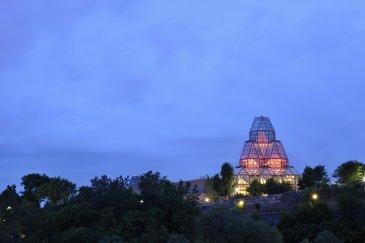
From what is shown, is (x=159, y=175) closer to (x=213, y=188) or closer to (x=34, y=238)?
(x=34, y=238)

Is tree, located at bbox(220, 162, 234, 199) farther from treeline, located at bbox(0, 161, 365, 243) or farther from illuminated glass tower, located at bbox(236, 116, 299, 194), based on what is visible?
treeline, located at bbox(0, 161, 365, 243)

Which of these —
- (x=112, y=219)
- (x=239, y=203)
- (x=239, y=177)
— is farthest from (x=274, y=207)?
(x=239, y=177)

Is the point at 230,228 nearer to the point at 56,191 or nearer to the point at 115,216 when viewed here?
the point at 115,216

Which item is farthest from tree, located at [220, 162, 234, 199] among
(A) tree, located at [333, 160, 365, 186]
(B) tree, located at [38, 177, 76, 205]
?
(B) tree, located at [38, 177, 76, 205]

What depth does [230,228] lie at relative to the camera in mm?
24969

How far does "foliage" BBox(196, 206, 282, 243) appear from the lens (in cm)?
2469

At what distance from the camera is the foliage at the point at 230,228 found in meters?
24.7

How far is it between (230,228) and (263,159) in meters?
82.0

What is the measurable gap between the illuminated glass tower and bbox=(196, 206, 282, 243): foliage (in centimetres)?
7040

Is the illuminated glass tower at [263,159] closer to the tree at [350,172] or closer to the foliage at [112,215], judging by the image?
the tree at [350,172]

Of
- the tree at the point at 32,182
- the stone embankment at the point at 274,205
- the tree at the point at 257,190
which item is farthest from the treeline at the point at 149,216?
the tree at the point at 32,182

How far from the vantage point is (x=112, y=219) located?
136ft

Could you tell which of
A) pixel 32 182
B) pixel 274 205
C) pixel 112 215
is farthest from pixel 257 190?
pixel 32 182

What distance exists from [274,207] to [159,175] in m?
9.65
